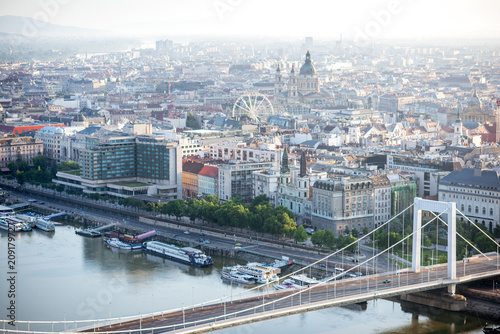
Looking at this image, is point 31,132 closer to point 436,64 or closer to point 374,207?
point 374,207

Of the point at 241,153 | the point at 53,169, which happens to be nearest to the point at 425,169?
the point at 241,153

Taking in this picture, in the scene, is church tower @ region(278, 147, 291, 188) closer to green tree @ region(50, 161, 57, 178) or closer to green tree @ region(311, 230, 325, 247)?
green tree @ region(311, 230, 325, 247)

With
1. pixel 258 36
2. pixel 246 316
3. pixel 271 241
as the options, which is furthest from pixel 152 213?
pixel 258 36

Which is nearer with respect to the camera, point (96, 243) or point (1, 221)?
point (96, 243)

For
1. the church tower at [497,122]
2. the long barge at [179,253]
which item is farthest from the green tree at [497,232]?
the church tower at [497,122]

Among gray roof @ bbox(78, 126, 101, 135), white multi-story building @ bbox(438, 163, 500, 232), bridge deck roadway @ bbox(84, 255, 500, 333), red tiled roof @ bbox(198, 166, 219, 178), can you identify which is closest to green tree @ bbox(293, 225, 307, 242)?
white multi-story building @ bbox(438, 163, 500, 232)

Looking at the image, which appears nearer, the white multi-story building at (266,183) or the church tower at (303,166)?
the church tower at (303,166)

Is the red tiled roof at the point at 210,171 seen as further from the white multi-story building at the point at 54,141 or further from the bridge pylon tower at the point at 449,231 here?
the bridge pylon tower at the point at 449,231
